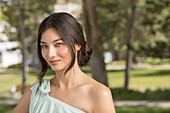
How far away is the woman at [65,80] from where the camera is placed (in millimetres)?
1805

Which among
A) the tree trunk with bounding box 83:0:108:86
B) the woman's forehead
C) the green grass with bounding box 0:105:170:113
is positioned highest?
the woman's forehead

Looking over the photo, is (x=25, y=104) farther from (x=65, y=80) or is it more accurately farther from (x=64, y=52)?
(x=64, y=52)

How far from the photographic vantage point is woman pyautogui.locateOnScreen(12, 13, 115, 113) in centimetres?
180

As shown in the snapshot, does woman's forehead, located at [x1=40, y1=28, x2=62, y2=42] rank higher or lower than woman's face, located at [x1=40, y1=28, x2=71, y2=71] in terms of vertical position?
higher

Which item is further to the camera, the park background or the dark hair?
the park background

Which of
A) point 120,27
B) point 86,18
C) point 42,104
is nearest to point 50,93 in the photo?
point 42,104

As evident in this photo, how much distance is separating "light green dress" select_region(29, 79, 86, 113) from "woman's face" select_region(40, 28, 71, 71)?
19 centimetres

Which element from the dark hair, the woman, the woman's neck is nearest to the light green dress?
the woman

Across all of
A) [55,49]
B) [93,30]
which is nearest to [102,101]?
[55,49]

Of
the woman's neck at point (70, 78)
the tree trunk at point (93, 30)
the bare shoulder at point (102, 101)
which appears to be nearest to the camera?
the bare shoulder at point (102, 101)

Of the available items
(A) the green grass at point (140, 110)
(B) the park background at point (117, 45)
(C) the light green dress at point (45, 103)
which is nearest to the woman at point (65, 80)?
(C) the light green dress at point (45, 103)

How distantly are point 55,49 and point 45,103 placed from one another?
1.21ft

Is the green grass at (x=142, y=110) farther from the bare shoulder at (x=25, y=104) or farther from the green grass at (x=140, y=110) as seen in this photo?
the bare shoulder at (x=25, y=104)

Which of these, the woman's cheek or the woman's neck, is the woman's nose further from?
the woman's neck
